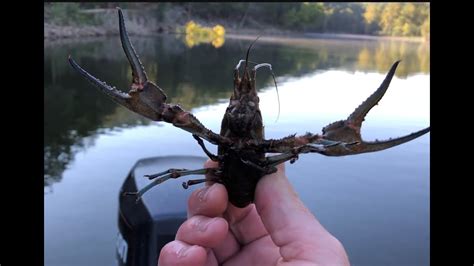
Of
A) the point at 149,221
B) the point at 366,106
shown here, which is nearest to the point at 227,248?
the point at 366,106

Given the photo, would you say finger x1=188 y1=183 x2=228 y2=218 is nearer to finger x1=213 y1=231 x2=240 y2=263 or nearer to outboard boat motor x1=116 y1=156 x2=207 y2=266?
finger x1=213 y1=231 x2=240 y2=263

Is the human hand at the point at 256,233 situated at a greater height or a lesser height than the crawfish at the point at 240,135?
lesser

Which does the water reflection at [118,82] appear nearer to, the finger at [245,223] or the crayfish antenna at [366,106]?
the finger at [245,223]

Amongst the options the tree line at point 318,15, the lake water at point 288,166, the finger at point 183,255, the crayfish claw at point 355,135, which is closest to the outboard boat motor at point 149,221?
the lake water at point 288,166

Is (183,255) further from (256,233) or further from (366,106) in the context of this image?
(366,106)

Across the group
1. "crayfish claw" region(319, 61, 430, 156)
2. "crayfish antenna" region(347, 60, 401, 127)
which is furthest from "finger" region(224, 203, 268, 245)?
"crayfish antenna" region(347, 60, 401, 127)

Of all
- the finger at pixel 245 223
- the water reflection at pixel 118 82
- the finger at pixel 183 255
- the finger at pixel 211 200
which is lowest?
the finger at pixel 183 255
